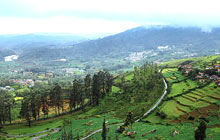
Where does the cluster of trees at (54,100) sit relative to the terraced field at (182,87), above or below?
below

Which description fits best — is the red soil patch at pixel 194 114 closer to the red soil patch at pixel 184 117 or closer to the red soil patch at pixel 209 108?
the red soil patch at pixel 184 117

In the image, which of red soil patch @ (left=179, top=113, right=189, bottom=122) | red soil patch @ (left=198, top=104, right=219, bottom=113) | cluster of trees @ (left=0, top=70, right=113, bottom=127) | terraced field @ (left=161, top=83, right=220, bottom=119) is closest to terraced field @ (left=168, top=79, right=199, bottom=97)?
terraced field @ (left=161, top=83, right=220, bottom=119)

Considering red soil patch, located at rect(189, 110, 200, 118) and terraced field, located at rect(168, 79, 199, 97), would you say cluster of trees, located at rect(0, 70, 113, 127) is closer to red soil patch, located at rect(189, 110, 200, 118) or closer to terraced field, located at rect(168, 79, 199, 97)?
terraced field, located at rect(168, 79, 199, 97)

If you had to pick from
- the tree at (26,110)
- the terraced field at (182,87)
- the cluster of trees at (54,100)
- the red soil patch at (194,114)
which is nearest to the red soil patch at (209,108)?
the red soil patch at (194,114)

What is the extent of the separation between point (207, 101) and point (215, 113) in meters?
12.6

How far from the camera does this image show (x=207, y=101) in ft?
211

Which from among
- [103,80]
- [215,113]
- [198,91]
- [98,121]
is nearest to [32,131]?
[98,121]

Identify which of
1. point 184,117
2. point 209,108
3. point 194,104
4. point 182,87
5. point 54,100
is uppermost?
point 182,87

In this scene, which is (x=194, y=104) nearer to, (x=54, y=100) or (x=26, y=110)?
(x=54, y=100)

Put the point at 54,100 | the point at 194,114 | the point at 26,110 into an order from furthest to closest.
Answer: the point at 54,100 < the point at 26,110 < the point at 194,114

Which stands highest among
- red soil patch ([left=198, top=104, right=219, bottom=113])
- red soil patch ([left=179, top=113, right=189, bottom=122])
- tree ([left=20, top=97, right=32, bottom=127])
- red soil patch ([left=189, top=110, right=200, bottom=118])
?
red soil patch ([left=198, top=104, right=219, bottom=113])

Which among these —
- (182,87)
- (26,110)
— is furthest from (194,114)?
(26,110)

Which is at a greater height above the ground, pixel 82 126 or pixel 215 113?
pixel 215 113

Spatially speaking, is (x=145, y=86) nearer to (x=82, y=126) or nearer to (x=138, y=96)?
(x=138, y=96)
